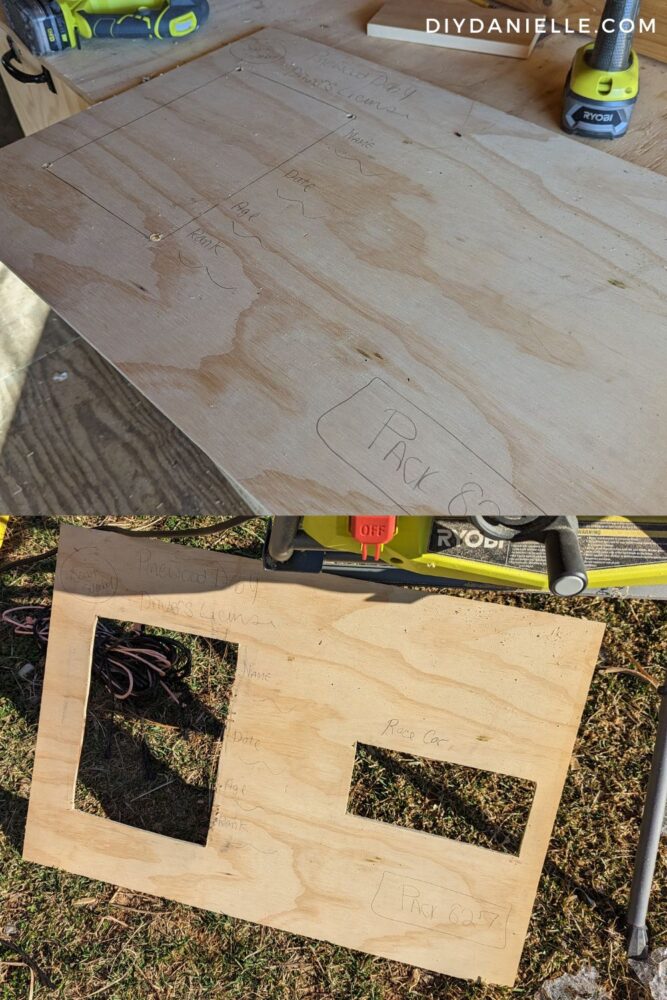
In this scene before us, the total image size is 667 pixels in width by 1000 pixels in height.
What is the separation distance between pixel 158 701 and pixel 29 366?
1066 millimetres

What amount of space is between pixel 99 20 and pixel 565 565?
1.27m

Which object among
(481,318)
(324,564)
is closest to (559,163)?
(481,318)

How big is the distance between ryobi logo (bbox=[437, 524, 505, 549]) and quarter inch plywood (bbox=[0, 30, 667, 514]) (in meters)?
0.42

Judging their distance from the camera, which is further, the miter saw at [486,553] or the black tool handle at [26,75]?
the black tool handle at [26,75]

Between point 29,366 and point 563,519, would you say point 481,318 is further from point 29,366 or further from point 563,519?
point 29,366

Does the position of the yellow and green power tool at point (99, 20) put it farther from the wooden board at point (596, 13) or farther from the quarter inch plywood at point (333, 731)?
the quarter inch plywood at point (333, 731)

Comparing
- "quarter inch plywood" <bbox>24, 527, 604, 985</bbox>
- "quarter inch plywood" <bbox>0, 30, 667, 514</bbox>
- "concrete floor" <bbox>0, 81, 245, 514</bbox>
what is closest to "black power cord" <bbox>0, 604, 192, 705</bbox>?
"quarter inch plywood" <bbox>24, 527, 604, 985</bbox>

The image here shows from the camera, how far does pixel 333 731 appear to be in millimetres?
1666

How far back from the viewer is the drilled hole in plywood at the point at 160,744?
1954 mm

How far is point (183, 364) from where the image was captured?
1.02 meters

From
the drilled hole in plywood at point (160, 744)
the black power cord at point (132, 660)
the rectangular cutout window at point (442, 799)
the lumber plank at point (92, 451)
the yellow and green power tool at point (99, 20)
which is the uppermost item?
the yellow and green power tool at point (99, 20)

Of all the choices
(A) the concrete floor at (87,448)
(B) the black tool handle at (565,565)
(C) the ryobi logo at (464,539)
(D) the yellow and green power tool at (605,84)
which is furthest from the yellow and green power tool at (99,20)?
(B) the black tool handle at (565,565)

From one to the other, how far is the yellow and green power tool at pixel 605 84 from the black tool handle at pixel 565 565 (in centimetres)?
65

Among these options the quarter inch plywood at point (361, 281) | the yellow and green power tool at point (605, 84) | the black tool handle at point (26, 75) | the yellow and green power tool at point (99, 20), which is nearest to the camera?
the quarter inch plywood at point (361, 281)
